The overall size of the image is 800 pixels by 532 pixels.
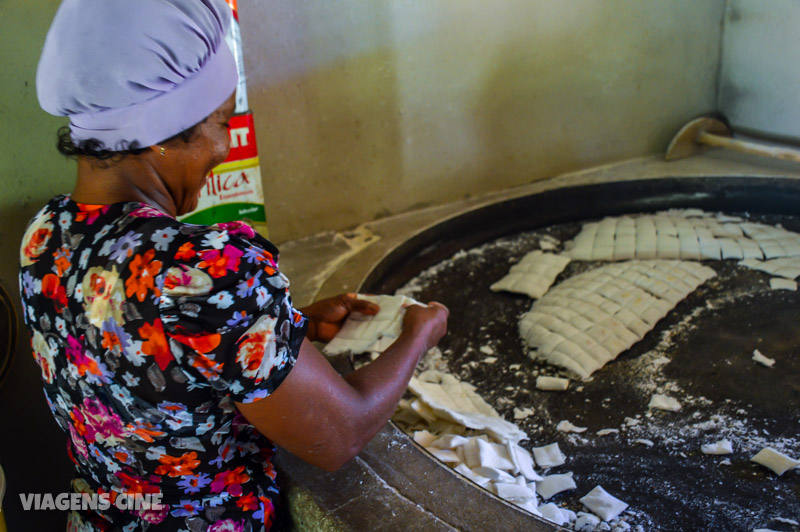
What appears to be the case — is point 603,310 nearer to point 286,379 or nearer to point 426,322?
point 426,322

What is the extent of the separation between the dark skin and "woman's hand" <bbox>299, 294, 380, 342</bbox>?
500 millimetres

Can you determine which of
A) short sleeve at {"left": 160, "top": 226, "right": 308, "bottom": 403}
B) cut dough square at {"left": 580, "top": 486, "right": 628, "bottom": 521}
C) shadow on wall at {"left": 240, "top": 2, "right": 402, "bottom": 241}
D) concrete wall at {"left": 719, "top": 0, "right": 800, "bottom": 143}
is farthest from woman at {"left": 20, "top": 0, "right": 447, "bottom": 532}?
concrete wall at {"left": 719, "top": 0, "right": 800, "bottom": 143}

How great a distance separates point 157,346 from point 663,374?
200 cm

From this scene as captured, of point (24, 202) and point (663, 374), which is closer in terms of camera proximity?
point (24, 202)

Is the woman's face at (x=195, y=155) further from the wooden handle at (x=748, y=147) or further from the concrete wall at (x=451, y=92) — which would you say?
the wooden handle at (x=748, y=147)

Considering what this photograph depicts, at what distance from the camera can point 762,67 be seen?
4.61 metres

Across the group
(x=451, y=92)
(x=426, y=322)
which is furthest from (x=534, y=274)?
(x=426, y=322)

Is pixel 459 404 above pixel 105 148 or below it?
below

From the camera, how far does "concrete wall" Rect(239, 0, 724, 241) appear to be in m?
3.59

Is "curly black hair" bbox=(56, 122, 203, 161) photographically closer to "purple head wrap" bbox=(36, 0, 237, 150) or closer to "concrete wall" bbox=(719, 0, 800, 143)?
"purple head wrap" bbox=(36, 0, 237, 150)

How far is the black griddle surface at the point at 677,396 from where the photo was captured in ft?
6.56

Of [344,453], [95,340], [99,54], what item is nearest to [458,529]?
[344,453]

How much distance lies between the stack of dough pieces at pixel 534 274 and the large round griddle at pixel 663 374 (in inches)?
2.1

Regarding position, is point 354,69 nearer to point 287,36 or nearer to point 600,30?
point 287,36
